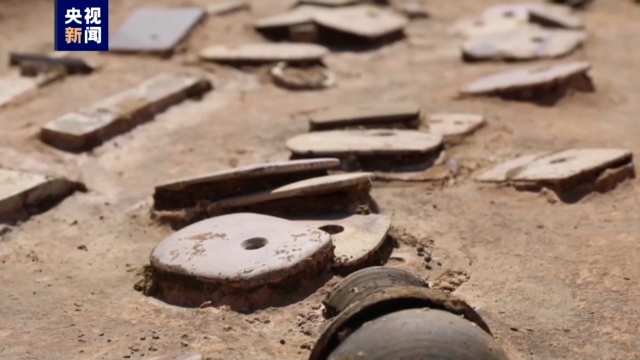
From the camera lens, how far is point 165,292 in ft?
12.9

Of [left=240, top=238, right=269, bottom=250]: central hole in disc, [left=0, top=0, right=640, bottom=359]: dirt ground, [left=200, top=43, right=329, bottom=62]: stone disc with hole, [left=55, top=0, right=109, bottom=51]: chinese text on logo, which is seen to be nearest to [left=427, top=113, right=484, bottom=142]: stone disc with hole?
[left=0, top=0, right=640, bottom=359]: dirt ground

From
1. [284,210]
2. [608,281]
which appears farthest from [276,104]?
[608,281]

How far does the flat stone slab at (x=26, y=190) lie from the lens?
4.65 meters

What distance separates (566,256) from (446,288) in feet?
2.13

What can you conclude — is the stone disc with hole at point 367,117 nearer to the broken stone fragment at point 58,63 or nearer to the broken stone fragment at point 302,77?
the broken stone fragment at point 302,77

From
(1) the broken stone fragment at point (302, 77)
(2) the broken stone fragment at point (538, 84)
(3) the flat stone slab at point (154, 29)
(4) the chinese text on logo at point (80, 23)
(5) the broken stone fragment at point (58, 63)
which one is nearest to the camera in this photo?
(4) the chinese text on logo at point (80, 23)

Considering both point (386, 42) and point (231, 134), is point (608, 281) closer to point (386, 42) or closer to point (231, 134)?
point (231, 134)

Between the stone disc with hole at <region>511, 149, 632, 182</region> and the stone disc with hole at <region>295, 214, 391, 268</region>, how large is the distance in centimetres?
107

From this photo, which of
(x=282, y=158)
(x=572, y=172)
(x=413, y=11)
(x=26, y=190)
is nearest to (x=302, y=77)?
(x=282, y=158)

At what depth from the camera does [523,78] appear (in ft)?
22.7

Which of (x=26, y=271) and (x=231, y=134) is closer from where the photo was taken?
(x=26, y=271)

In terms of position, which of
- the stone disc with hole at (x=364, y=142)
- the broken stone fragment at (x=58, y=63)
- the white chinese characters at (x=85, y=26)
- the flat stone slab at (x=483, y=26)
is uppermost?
the white chinese characters at (x=85, y=26)

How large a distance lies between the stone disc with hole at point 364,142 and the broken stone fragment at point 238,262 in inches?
48.7

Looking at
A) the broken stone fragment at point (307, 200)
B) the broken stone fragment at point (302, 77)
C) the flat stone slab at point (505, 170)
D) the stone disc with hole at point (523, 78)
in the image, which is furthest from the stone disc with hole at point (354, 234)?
the broken stone fragment at point (302, 77)
